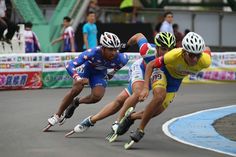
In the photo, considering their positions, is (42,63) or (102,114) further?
(42,63)

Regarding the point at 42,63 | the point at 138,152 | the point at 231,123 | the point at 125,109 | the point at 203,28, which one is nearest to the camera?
the point at 138,152

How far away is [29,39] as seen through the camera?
75.7ft

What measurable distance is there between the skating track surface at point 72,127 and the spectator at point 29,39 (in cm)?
403

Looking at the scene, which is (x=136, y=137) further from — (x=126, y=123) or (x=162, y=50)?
(x=162, y=50)

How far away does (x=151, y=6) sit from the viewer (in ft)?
101

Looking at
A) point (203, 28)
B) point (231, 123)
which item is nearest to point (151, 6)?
point (203, 28)

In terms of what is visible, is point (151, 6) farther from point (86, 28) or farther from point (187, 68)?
point (187, 68)

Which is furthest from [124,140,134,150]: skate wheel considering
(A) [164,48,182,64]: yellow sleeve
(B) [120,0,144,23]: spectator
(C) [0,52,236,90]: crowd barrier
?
(B) [120,0,144,23]: spectator

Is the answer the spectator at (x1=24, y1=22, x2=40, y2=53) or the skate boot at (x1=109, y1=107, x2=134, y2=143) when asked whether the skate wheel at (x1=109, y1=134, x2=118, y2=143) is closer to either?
the skate boot at (x1=109, y1=107, x2=134, y2=143)

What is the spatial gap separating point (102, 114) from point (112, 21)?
16.9 meters

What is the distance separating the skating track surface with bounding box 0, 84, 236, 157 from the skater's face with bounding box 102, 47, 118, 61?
129 centimetres

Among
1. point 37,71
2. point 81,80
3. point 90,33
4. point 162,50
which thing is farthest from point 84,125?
point 90,33

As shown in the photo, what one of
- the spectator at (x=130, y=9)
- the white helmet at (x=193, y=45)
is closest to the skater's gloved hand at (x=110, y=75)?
the white helmet at (x=193, y=45)

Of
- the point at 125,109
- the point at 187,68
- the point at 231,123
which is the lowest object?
the point at 231,123
